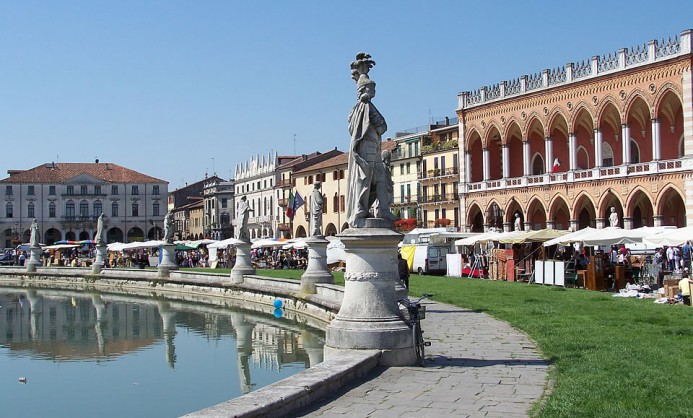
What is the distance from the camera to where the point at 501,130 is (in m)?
54.3

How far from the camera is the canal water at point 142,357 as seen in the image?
41.2ft

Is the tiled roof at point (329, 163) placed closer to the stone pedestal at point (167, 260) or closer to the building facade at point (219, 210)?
the building facade at point (219, 210)

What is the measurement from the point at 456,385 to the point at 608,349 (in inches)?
136

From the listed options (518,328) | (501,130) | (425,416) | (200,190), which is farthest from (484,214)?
(200,190)

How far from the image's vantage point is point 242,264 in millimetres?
30375

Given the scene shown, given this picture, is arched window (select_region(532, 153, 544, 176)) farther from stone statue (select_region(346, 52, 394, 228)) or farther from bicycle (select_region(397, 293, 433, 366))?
bicycle (select_region(397, 293, 433, 366))

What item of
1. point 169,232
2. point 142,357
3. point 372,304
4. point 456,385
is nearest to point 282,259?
point 169,232

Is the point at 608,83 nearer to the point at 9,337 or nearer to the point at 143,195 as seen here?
the point at 9,337

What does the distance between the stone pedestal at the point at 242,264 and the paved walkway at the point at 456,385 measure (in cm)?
1714

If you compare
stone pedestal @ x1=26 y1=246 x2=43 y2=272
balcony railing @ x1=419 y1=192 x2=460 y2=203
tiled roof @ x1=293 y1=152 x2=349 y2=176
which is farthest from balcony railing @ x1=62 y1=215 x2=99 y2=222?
stone pedestal @ x1=26 y1=246 x2=43 y2=272

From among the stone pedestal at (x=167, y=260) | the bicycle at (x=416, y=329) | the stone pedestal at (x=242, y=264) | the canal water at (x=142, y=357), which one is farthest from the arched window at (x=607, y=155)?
the bicycle at (x=416, y=329)

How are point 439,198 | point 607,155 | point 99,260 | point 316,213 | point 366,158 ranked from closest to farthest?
point 366,158, point 316,213, point 99,260, point 607,155, point 439,198

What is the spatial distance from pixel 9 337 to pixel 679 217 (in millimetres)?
37045

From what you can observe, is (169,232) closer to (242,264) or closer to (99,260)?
(99,260)
